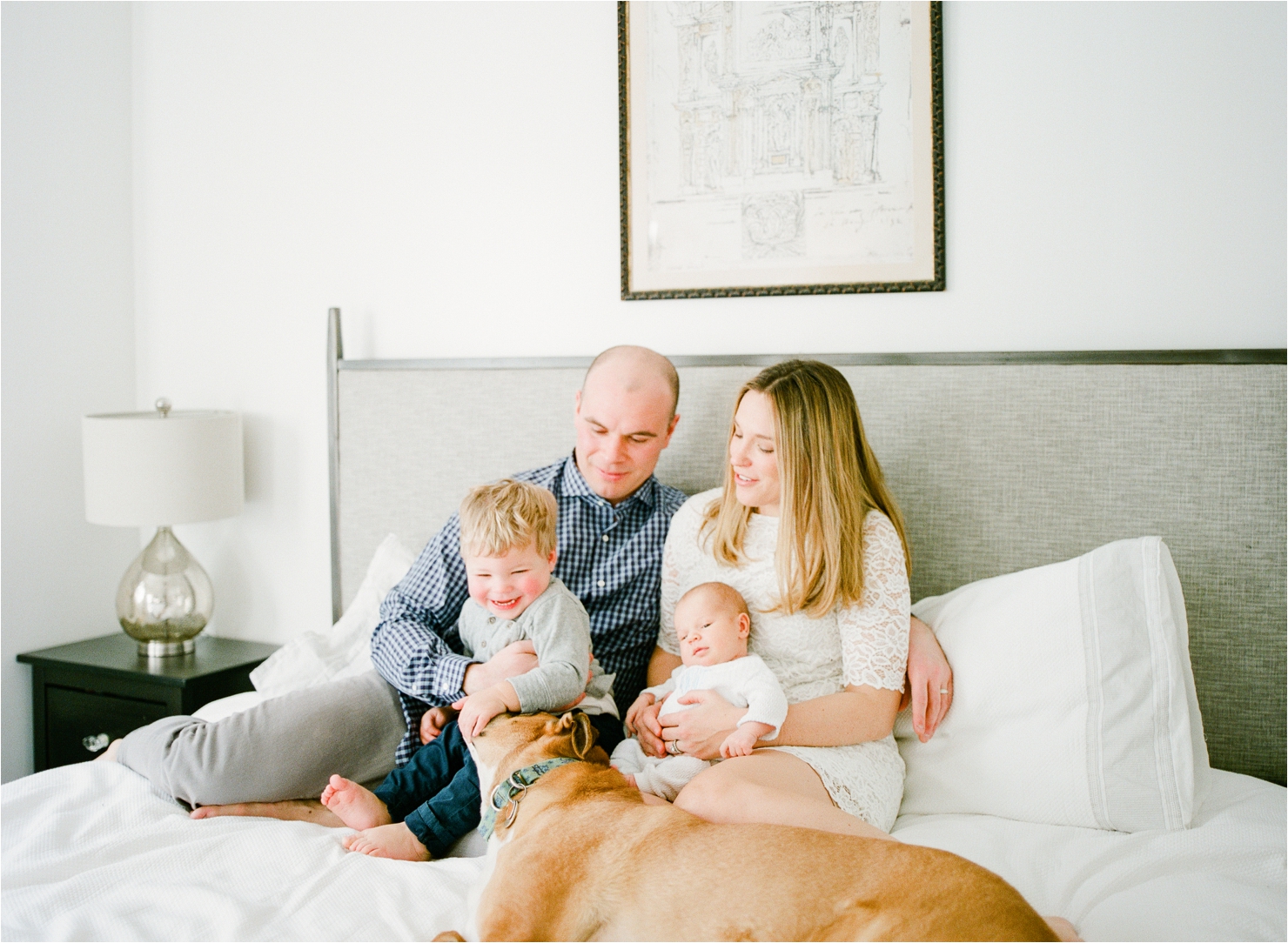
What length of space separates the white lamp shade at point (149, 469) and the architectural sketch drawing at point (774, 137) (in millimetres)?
1332

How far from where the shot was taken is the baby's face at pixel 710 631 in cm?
164

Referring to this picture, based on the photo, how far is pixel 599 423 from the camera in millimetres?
1916

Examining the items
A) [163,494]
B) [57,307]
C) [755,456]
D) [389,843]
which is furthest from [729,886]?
[57,307]

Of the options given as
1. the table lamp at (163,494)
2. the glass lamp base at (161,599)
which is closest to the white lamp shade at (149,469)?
the table lamp at (163,494)

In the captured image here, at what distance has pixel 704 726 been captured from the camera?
5.03ft

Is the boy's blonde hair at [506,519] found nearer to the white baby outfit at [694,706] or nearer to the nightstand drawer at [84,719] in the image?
the white baby outfit at [694,706]

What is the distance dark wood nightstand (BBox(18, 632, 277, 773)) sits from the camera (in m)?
2.45

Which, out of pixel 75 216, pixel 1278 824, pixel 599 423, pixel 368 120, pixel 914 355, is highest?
pixel 368 120

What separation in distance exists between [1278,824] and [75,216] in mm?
3342

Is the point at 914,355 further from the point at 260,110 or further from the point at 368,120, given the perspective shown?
the point at 260,110

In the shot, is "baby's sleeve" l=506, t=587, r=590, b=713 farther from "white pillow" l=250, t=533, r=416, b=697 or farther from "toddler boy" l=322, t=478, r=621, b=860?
"white pillow" l=250, t=533, r=416, b=697

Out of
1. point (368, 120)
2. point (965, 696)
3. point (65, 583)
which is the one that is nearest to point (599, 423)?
point (965, 696)

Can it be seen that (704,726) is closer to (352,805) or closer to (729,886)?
(729,886)

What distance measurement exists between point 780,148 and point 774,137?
3 cm
